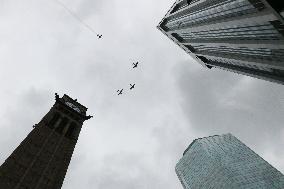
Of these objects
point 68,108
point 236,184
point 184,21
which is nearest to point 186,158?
point 236,184

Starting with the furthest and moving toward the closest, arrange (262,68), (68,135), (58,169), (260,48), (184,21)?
1. (184,21)
2. (262,68)
3. (68,135)
4. (260,48)
5. (58,169)

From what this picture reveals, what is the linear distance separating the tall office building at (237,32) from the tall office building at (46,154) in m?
36.8

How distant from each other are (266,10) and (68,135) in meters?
45.0

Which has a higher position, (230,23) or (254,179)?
(254,179)

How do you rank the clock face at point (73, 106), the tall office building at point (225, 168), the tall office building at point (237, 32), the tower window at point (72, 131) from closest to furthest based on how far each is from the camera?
the tall office building at point (237, 32) → the tower window at point (72, 131) → the clock face at point (73, 106) → the tall office building at point (225, 168)

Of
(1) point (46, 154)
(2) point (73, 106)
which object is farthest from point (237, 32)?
(1) point (46, 154)

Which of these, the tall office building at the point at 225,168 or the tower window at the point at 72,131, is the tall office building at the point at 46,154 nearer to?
the tower window at the point at 72,131

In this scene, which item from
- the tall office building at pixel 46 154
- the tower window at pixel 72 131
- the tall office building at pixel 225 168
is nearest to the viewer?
the tall office building at pixel 46 154

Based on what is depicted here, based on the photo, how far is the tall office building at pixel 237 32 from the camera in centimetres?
5819

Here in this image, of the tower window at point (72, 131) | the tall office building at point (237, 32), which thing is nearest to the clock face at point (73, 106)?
the tower window at point (72, 131)

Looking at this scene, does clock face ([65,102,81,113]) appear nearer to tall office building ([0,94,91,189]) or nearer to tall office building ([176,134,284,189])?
tall office building ([0,94,91,189])

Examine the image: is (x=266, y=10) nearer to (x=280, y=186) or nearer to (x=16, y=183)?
(x=16, y=183)

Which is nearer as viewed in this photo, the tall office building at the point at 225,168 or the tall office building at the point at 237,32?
the tall office building at the point at 237,32

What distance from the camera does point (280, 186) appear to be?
146 metres
